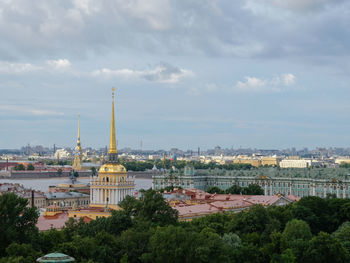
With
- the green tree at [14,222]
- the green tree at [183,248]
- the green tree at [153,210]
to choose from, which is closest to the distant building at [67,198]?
the green tree at [153,210]

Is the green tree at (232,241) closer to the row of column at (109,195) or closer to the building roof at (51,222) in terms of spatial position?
the building roof at (51,222)

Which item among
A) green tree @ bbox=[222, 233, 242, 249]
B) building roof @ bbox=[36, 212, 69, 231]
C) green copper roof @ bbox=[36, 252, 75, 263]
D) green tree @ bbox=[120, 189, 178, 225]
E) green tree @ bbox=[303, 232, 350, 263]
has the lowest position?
green tree @ bbox=[303, 232, 350, 263]

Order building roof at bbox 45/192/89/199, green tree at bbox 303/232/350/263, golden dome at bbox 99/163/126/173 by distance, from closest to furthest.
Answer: green tree at bbox 303/232/350/263 → golden dome at bbox 99/163/126/173 → building roof at bbox 45/192/89/199

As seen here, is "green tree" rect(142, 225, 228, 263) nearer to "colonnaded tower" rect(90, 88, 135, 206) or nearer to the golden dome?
"colonnaded tower" rect(90, 88, 135, 206)

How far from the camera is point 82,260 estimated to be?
83.8 feet

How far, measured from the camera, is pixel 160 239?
1127 inches

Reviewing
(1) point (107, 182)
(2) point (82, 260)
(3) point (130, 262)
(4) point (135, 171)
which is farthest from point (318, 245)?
(4) point (135, 171)

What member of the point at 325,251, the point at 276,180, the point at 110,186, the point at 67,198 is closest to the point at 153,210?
the point at 325,251

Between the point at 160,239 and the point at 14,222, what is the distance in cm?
566

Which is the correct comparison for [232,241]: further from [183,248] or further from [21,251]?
[21,251]

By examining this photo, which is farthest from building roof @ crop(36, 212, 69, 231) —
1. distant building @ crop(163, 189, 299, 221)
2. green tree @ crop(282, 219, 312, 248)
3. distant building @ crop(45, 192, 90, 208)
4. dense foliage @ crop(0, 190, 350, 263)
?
distant building @ crop(45, 192, 90, 208)

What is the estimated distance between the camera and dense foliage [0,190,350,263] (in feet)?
91.6

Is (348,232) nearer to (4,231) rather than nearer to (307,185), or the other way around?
(4,231)

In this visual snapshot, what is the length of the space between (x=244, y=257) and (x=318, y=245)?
147 inches
